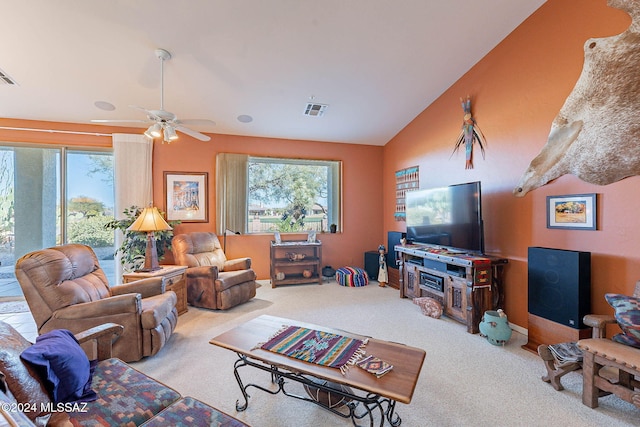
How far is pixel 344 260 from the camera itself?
5453mm

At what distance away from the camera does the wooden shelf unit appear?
4.75m

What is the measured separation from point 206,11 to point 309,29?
989 mm

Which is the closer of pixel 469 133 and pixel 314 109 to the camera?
pixel 469 133

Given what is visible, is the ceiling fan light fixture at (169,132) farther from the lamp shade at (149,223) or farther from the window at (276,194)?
the window at (276,194)

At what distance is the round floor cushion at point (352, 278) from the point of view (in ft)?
15.7

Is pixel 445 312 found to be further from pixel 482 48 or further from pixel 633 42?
pixel 482 48

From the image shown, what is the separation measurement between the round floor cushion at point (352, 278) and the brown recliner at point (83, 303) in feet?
9.54

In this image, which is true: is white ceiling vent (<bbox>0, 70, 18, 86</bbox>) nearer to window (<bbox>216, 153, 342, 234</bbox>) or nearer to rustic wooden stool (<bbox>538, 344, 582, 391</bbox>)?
window (<bbox>216, 153, 342, 234</bbox>)

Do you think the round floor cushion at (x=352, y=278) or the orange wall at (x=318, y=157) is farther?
the round floor cushion at (x=352, y=278)

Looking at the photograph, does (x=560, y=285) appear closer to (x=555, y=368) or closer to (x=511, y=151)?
(x=555, y=368)

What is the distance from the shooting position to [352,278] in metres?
4.80

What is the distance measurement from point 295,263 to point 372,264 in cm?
151

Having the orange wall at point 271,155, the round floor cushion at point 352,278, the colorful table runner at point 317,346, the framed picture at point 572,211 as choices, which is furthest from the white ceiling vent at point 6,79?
the framed picture at point 572,211

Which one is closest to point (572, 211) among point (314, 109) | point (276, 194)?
point (314, 109)
